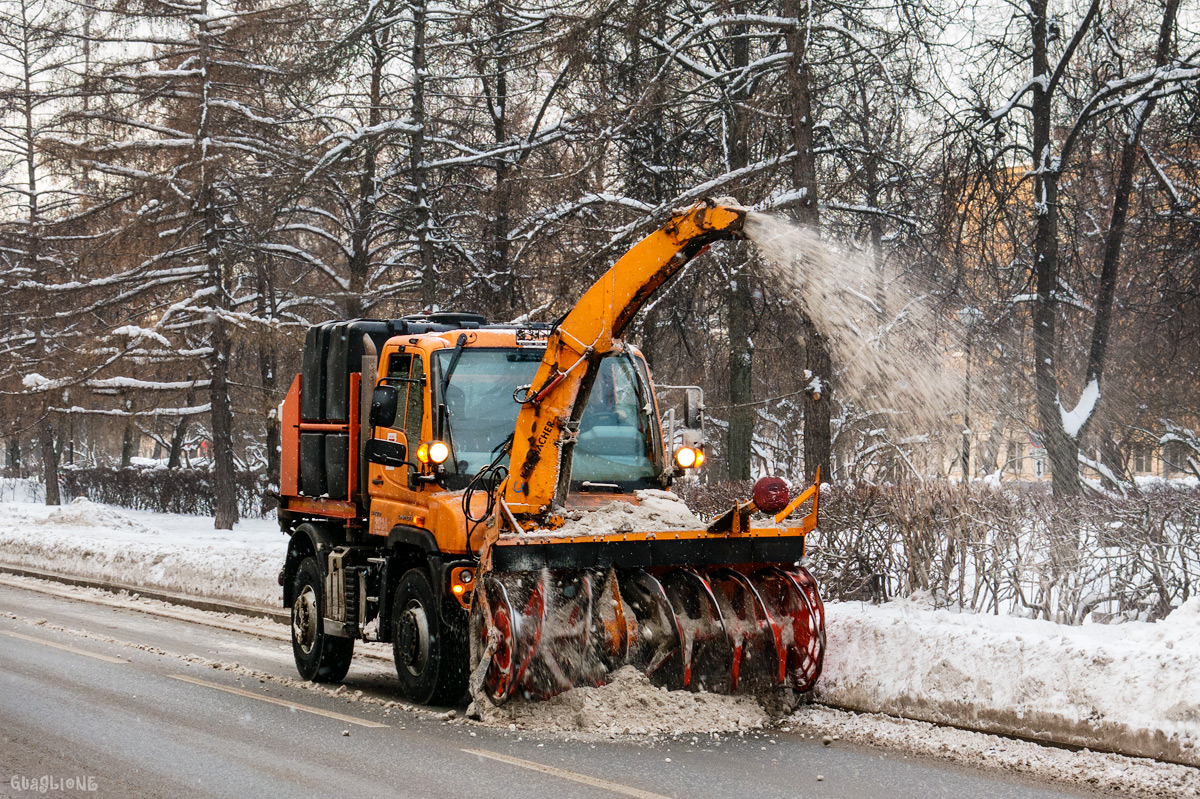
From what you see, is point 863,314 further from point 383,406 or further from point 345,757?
point 345,757

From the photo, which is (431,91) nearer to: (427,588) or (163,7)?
(163,7)

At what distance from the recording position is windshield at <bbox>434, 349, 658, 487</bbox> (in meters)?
8.98

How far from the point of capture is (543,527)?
8.19 metres

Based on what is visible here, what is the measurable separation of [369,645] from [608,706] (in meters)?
5.58

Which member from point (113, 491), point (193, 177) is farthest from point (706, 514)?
point (113, 491)

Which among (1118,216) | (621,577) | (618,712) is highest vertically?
(1118,216)

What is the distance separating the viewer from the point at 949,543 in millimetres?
10547

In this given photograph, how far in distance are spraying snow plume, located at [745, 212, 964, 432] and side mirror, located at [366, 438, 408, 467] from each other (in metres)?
2.94

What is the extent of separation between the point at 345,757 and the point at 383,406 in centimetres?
260

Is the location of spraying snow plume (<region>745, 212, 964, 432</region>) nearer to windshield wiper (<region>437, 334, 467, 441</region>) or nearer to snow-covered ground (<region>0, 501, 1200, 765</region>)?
windshield wiper (<region>437, 334, 467, 441</region>)

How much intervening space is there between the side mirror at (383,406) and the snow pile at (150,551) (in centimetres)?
790

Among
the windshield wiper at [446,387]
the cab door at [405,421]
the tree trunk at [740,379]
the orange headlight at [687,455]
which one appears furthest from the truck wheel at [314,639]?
the tree trunk at [740,379]

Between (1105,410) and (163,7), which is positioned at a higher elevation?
(163,7)

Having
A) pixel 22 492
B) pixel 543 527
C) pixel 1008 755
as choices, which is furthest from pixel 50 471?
pixel 1008 755
